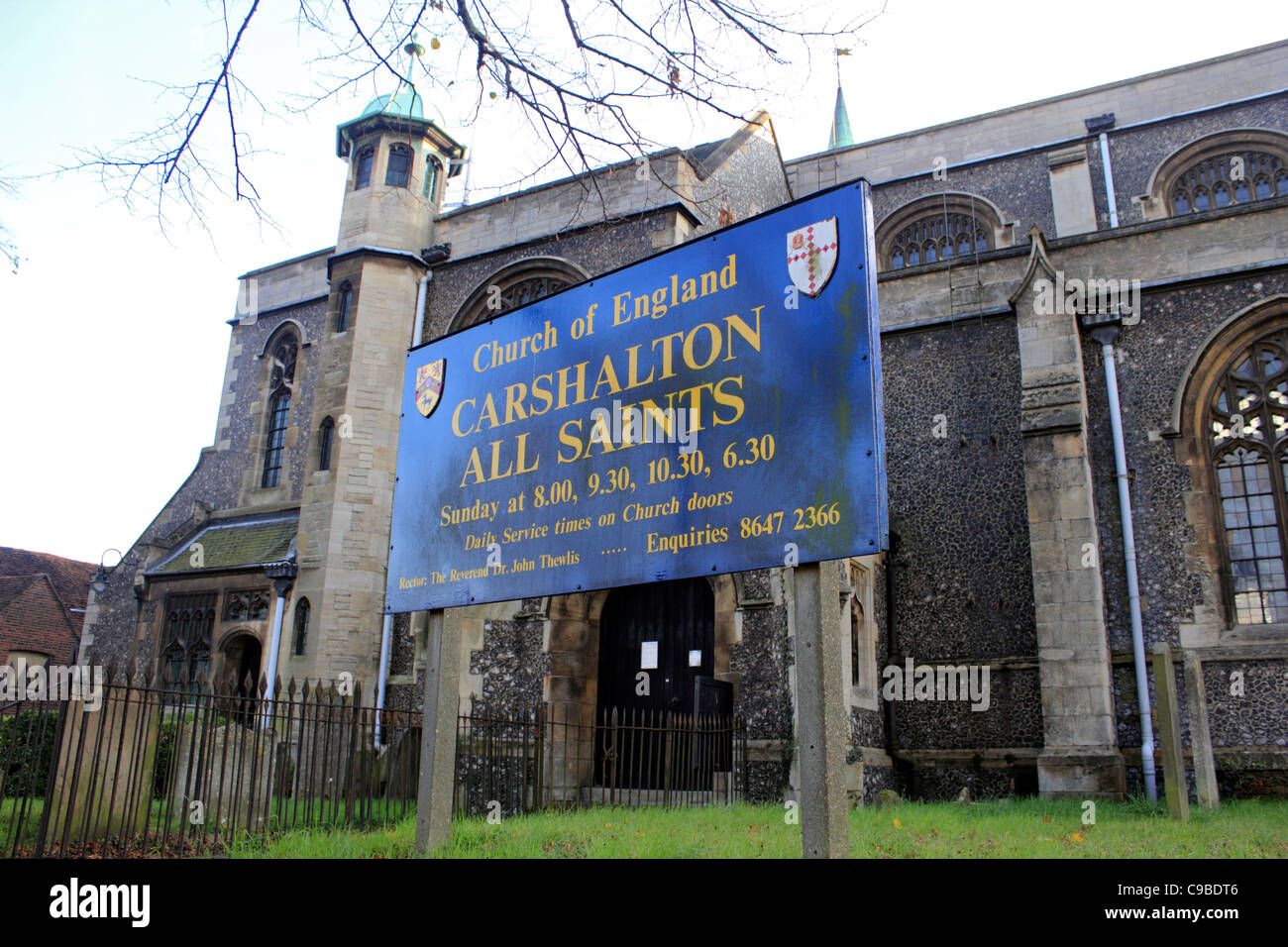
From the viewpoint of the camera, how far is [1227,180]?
17297 mm

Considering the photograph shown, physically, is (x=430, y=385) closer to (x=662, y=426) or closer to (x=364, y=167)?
(x=662, y=426)

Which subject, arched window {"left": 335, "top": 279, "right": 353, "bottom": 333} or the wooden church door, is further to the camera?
arched window {"left": 335, "top": 279, "right": 353, "bottom": 333}

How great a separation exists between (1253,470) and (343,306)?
14439mm

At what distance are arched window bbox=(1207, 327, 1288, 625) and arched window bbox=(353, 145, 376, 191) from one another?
47.9 ft

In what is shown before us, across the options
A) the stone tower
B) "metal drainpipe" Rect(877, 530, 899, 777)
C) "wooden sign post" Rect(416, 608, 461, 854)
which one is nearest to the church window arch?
"metal drainpipe" Rect(877, 530, 899, 777)

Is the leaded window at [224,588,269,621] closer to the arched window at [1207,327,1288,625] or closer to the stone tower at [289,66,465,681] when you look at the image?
the stone tower at [289,66,465,681]

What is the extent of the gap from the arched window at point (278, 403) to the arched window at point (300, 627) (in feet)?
14.8

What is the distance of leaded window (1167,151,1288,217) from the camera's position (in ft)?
55.5

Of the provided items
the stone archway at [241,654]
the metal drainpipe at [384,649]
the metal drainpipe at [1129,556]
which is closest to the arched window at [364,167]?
the metal drainpipe at [384,649]

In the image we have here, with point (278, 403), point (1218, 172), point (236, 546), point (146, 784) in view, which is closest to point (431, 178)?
point (278, 403)

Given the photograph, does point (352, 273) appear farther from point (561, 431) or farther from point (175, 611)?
point (561, 431)

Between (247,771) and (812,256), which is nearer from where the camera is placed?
(812,256)

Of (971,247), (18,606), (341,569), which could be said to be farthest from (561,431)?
(18,606)

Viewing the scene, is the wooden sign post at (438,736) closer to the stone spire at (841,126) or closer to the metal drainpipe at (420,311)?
the metal drainpipe at (420,311)
